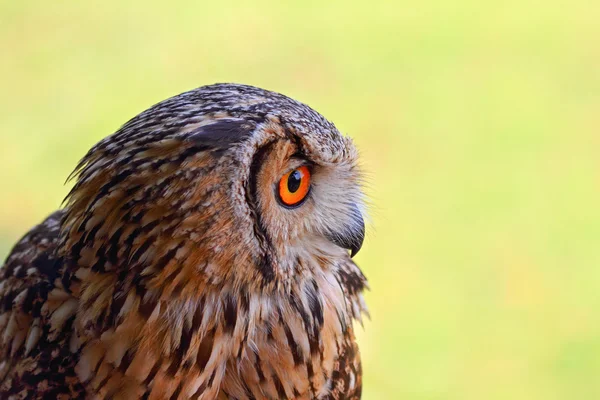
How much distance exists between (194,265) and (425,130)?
437cm

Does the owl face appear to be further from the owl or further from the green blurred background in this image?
the green blurred background

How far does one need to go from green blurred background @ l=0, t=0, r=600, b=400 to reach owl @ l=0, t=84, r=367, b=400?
152 centimetres

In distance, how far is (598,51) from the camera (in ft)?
20.9

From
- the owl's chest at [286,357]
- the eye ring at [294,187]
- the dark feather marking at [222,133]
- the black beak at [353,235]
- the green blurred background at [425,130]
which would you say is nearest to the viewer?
the dark feather marking at [222,133]

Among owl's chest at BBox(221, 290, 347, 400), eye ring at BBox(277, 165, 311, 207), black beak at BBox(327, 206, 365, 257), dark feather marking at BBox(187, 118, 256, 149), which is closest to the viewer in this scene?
dark feather marking at BBox(187, 118, 256, 149)

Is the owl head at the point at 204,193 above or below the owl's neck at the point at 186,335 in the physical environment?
above

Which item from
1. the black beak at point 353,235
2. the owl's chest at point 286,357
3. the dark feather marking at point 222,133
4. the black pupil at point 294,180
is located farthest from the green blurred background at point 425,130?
the dark feather marking at point 222,133

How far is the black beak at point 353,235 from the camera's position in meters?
1.74

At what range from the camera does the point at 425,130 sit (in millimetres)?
5531

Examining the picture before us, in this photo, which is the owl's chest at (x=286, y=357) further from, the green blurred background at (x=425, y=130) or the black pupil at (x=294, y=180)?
the green blurred background at (x=425, y=130)

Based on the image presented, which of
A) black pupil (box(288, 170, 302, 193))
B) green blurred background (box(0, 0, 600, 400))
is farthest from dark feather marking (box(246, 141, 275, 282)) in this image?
green blurred background (box(0, 0, 600, 400))

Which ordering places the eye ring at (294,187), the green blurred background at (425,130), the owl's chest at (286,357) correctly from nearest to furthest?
the eye ring at (294,187), the owl's chest at (286,357), the green blurred background at (425,130)

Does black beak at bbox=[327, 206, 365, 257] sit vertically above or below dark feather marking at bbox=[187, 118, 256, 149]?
below

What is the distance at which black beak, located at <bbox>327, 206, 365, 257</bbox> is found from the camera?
1.74 metres
